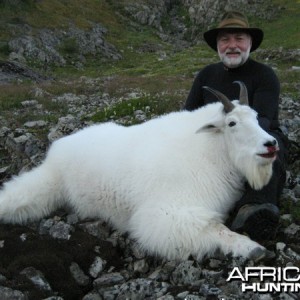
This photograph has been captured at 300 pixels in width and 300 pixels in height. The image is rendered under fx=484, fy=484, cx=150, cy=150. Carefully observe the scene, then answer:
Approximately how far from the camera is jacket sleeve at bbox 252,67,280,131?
624 centimetres

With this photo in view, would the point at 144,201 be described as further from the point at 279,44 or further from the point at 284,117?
the point at 279,44

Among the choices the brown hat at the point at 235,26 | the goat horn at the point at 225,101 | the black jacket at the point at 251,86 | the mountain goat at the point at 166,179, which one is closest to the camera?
the mountain goat at the point at 166,179

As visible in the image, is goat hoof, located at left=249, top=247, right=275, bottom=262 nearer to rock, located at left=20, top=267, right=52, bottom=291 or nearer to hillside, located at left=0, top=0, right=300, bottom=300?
hillside, located at left=0, top=0, right=300, bottom=300

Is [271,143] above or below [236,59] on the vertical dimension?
below

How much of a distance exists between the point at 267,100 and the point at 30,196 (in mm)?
3405

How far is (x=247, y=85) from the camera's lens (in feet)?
22.1

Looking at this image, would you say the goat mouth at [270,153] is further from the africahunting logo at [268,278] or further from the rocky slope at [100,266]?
the africahunting logo at [268,278]

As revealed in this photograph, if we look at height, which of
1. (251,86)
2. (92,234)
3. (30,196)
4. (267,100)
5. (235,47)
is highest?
(235,47)

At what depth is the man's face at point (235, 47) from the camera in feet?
22.4

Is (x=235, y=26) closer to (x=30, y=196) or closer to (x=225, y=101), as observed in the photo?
(x=225, y=101)

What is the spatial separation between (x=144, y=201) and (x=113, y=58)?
41.0 m

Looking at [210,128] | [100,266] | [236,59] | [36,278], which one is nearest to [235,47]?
[236,59]

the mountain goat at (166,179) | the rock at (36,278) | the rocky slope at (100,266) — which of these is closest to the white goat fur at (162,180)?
the mountain goat at (166,179)

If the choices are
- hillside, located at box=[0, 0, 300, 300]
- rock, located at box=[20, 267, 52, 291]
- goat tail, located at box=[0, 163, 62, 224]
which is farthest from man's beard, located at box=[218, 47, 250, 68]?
rock, located at box=[20, 267, 52, 291]
